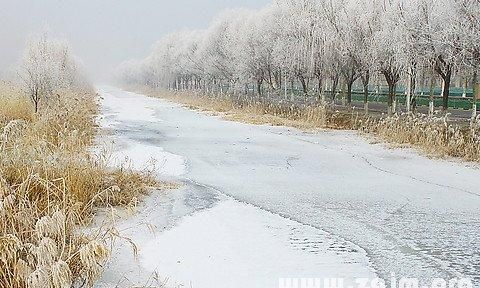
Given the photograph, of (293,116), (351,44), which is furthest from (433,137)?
(351,44)

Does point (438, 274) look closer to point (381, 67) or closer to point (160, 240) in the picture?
point (160, 240)

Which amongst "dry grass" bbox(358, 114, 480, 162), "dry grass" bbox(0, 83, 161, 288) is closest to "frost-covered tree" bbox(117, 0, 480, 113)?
"dry grass" bbox(358, 114, 480, 162)

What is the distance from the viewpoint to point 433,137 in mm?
13953

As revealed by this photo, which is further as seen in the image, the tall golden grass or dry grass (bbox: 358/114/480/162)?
the tall golden grass

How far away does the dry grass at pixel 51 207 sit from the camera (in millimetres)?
4160

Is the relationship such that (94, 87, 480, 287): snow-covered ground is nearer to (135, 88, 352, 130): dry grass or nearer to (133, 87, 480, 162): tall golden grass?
(133, 87, 480, 162): tall golden grass

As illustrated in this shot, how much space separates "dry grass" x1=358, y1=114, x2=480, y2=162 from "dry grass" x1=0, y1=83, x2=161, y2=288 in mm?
7501

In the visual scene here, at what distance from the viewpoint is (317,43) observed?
90.8 ft

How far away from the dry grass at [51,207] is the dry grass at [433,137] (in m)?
7.50

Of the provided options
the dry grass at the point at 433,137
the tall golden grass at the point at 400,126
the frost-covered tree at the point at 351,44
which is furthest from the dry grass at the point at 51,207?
the frost-covered tree at the point at 351,44

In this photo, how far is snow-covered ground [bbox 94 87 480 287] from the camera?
5.36 m

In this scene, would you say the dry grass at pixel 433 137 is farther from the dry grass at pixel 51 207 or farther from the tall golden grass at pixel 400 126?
the dry grass at pixel 51 207

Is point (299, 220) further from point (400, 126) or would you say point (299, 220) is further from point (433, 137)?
point (400, 126)

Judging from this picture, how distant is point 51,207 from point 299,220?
321cm
